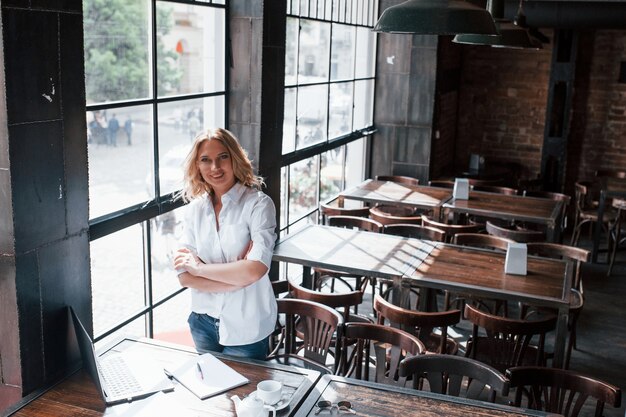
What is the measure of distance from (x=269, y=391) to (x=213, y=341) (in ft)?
2.25

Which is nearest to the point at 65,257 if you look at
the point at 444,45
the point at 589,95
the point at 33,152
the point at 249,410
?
the point at 33,152

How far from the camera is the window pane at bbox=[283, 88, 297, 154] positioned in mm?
5879

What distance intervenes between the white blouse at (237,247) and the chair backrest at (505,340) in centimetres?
136

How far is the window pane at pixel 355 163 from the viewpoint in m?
8.16

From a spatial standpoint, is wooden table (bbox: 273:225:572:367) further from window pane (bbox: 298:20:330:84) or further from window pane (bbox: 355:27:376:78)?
window pane (bbox: 355:27:376:78)

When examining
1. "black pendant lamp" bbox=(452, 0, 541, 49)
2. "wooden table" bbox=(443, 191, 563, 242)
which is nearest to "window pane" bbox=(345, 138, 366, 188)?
"wooden table" bbox=(443, 191, 563, 242)

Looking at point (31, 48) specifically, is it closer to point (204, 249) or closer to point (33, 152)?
point (33, 152)

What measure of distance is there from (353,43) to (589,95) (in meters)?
3.64

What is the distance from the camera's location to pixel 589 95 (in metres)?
9.28

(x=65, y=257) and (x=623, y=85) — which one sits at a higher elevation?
(x=623, y=85)

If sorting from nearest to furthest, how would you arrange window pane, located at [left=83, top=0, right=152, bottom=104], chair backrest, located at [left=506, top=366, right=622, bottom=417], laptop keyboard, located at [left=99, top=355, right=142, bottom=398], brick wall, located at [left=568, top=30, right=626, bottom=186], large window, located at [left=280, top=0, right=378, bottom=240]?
laptop keyboard, located at [left=99, top=355, right=142, bottom=398] → chair backrest, located at [left=506, top=366, right=622, bottom=417] → window pane, located at [left=83, top=0, right=152, bottom=104] → large window, located at [left=280, top=0, right=378, bottom=240] → brick wall, located at [left=568, top=30, right=626, bottom=186]

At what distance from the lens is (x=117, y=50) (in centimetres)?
368

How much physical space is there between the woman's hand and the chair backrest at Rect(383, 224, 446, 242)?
2.73 m

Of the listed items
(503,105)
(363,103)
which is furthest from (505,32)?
(503,105)
